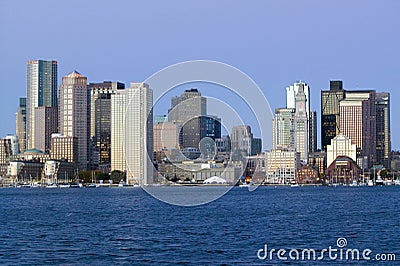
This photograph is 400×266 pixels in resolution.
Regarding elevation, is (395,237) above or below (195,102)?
below

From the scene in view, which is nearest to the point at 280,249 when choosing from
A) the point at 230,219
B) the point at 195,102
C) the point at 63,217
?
the point at 230,219

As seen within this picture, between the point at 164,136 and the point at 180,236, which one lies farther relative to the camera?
the point at 164,136

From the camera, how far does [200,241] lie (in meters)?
44.2

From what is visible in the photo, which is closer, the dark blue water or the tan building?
the dark blue water

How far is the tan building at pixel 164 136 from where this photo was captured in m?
123

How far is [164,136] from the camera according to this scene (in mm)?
133500

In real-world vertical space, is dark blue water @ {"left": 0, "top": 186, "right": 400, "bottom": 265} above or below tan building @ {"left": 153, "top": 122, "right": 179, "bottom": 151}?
below

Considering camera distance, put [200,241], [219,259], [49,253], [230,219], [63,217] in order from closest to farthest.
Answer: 1. [219,259]
2. [49,253]
3. [200,241]
4. [230,219]
5. [63,217]

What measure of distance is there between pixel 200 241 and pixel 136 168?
154m

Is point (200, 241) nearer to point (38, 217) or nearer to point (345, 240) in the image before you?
point (345, 240)

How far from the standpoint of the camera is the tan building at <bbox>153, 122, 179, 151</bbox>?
123250 mm

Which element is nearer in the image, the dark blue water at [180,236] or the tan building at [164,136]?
the dark blue water at [180,236]

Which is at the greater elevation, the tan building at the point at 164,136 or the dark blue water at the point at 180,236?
the tan building at the point at 164,136

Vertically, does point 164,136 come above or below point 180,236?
above
